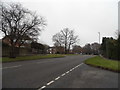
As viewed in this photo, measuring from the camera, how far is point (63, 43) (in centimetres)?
9406

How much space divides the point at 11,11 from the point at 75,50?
107754 mm

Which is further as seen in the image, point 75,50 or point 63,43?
point 75,50

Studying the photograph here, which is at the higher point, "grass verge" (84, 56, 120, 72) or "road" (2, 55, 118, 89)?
"road" (2, 55, 118, 89)

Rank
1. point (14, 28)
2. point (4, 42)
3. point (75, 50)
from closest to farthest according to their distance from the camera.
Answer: point (14, 28)
point (4, 42)
point (75, 50)

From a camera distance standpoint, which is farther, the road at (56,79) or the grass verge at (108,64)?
the grass verge at (108,64)

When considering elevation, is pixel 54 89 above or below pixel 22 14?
below

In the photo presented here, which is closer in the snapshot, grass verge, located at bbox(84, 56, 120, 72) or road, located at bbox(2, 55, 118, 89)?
road, located at bbox(2, 55, 118, 89)

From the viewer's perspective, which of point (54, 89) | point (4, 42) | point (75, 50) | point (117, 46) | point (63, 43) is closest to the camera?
point (54, 89)

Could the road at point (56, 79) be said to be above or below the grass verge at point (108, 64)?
above

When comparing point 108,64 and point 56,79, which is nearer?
point 56,79

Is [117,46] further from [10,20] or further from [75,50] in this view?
[75,50]

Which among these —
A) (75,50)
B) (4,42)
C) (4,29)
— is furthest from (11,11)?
(75,50)

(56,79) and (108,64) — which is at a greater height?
(56,79)

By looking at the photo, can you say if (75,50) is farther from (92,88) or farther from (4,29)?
(92,88)
